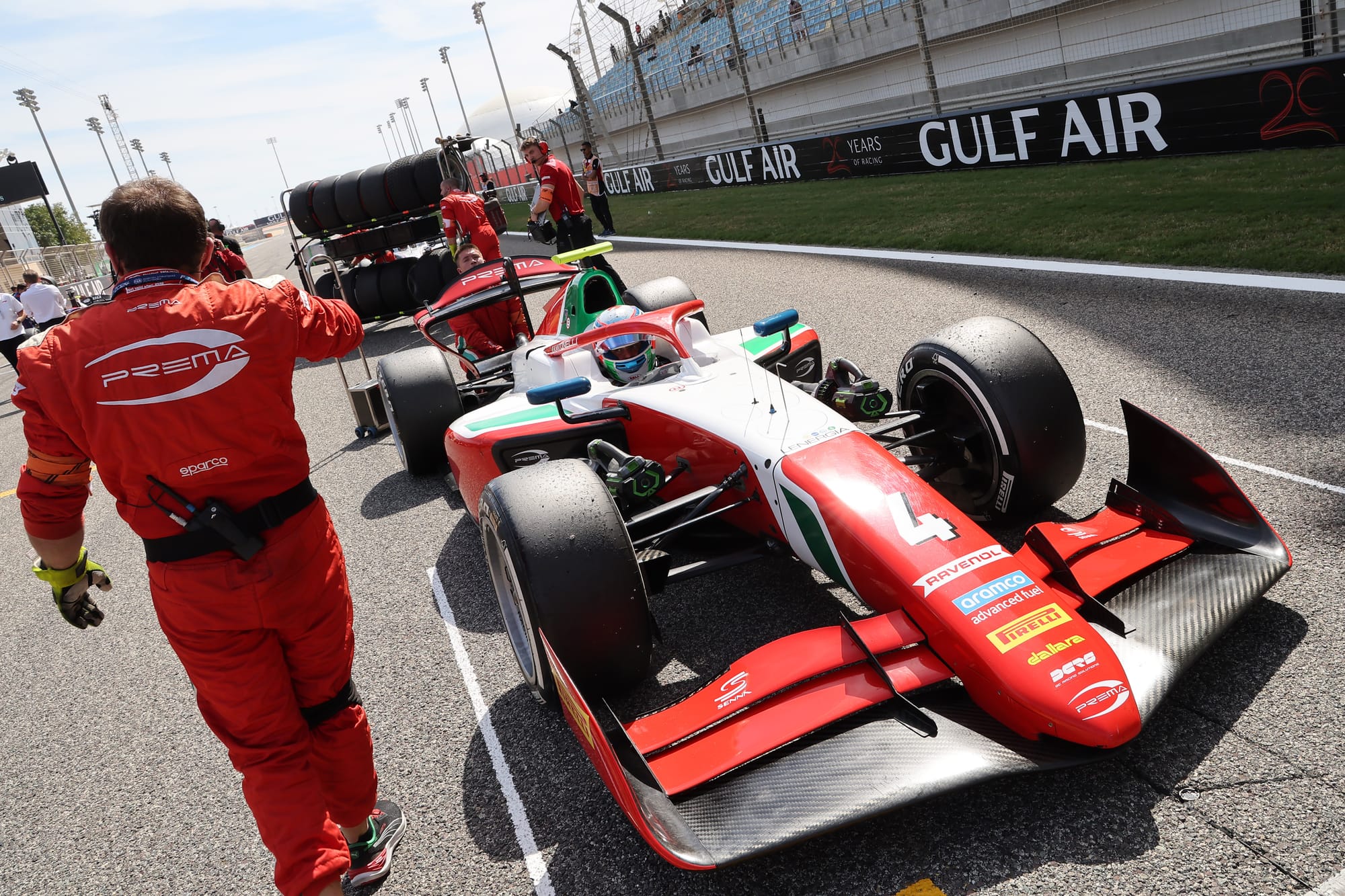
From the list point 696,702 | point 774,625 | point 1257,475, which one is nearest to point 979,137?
point 1257,475

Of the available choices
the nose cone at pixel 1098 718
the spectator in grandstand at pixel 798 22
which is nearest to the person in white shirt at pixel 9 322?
the nose cone at pixel 1098 718

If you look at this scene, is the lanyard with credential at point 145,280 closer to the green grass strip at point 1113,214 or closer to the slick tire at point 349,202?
the green grass strip at point 1113,214

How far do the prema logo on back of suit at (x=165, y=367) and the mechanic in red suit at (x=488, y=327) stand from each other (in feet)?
14.8

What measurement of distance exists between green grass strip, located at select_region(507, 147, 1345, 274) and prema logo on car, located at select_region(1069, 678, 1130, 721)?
17.3ft

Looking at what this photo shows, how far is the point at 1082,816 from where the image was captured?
2.25 metres

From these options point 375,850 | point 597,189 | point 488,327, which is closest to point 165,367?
point 375,850

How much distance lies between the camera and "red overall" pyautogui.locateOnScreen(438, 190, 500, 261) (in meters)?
9.56

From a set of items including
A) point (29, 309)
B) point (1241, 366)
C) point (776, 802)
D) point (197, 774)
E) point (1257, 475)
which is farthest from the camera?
point (29, 309)

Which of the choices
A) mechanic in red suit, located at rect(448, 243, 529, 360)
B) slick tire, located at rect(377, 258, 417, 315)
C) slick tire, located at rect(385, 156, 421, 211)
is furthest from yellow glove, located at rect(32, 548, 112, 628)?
slick tire, located at rect(385, 156, 421, 211)

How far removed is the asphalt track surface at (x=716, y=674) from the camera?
86.7 inches

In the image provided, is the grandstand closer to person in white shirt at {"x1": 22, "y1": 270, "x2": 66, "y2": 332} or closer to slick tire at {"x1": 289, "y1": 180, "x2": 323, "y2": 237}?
slick tire at {"x1": 289, "y1": 180, "x2": 323, "y2": 237}

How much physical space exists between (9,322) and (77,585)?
13944 millimetres

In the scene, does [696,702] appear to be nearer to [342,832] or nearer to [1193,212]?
[342,832]

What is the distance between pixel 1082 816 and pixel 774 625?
52.4 inches
